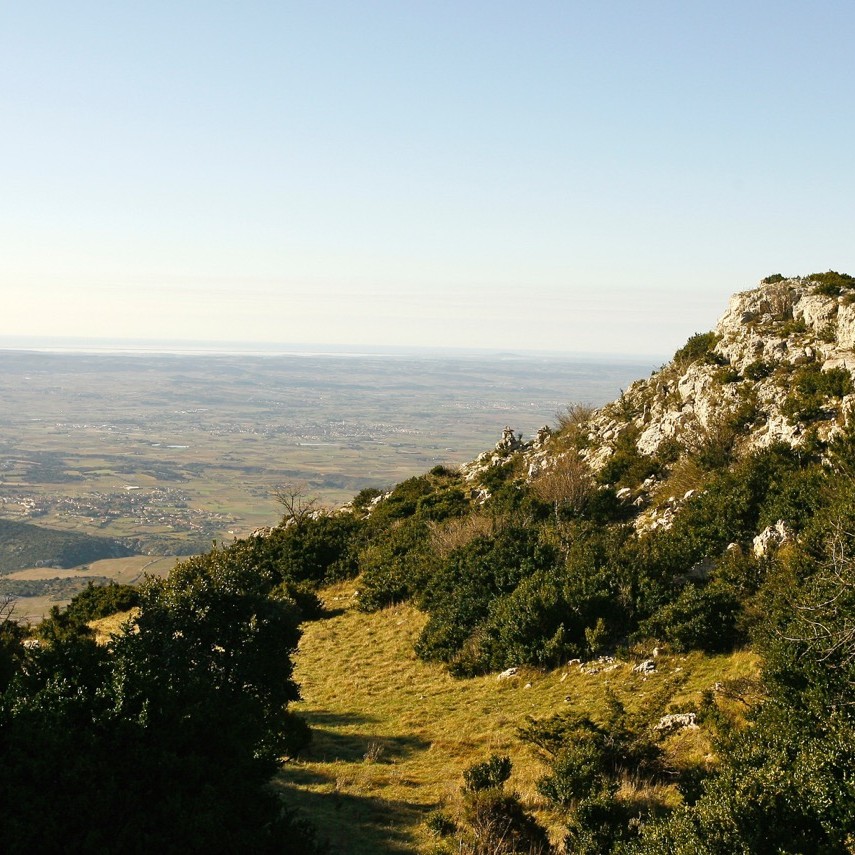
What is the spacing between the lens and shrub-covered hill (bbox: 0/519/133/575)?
83312mm

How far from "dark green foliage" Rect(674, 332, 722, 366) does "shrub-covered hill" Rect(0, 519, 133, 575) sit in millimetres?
77693

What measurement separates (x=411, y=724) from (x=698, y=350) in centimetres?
2616

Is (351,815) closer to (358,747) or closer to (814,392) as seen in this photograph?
(358,747)

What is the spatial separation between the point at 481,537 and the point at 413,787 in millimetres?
14069

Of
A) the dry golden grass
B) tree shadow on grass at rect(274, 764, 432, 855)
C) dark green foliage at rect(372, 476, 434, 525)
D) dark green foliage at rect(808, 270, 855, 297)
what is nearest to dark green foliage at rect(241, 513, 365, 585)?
dark green foliage at rect(372, 476, 434, 525)

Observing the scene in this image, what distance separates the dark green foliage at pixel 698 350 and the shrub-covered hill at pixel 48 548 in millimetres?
77693

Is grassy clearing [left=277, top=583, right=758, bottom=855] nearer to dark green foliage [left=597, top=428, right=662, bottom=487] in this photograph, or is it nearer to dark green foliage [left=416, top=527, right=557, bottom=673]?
dark green foliage [left=416, top=527, right=557, bottom=673]

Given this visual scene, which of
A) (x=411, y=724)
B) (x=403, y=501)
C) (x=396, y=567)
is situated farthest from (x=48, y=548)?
(x=411, y=724)

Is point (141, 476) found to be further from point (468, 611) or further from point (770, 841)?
point (770, 841)

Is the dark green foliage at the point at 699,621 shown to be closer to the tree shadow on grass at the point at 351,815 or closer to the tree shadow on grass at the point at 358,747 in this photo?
the tree shadow on grass at the point at 358,747

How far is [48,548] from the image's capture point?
87625 millimetres

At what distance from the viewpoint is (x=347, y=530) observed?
A: 36719mm

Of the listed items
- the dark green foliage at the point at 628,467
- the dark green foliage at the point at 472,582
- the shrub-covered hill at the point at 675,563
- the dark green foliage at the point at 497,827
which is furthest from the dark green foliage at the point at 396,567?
the dark green foliage at the point at 497,827

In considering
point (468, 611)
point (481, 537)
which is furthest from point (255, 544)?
point (468, 611)
